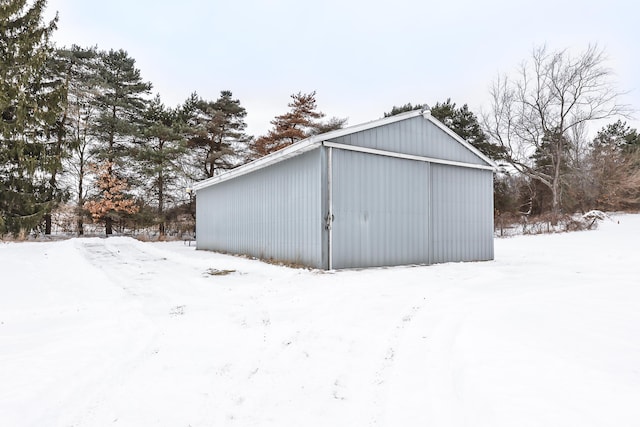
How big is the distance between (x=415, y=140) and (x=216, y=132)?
14.9 metres

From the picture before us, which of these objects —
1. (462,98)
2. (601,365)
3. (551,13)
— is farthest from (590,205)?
(601,365)

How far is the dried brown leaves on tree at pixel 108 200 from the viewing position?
16375 mm

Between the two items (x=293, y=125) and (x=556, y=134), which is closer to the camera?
(x=556, y=134)

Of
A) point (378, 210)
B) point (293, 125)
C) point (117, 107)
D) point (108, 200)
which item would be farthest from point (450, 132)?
point (117, 107)

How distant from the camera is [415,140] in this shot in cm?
778

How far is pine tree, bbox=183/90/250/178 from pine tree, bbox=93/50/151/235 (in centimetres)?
278

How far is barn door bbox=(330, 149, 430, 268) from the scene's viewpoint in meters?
6.58

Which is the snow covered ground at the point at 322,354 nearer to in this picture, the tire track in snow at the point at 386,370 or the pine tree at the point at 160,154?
the tire track in snow at the point at 386,370

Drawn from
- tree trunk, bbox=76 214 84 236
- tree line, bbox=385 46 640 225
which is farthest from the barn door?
tree trunk, bbox=76 214 84 236

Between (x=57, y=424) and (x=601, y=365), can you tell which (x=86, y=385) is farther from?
(x=601, y=365)

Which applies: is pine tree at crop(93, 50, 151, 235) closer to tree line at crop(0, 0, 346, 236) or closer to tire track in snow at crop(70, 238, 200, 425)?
tree line at crop(0, 0, 346, 236)

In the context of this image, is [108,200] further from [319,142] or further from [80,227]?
[319,142]

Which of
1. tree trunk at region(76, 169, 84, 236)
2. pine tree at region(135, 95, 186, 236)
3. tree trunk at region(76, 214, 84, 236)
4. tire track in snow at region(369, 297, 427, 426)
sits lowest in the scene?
tire track in snow at region(369, 297, 427, 426)

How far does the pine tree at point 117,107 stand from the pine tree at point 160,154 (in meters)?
0.66
